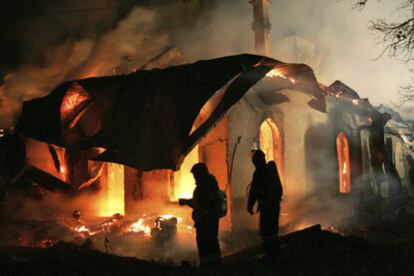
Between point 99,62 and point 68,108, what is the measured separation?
1138 cm

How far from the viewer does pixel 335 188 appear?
16.2m

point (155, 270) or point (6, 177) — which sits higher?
point (6, 177)

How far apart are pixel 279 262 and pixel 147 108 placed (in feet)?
13.9

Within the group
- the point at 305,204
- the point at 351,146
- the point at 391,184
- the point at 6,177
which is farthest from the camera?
the point at 391,184

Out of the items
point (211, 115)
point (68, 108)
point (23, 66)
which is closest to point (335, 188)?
point (211, 115)

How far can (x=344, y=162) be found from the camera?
17.4m

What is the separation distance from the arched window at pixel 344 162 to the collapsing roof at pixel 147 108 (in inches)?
281

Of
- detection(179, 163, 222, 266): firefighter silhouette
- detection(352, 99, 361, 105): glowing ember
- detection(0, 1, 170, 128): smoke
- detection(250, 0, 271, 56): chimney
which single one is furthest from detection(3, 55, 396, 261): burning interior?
detection(0, 1, 170, 128): smoke


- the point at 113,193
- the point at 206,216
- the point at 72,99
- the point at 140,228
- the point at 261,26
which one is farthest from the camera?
the point at 261,26

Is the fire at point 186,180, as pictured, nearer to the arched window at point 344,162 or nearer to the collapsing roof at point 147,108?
the collapsing roof at point 147,108

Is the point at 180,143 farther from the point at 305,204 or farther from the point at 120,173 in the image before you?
the point at 305,204

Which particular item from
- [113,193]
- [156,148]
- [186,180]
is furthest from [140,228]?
[156,148]

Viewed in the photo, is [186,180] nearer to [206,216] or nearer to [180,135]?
[180,135]

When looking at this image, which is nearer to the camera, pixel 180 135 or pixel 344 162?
pixel 180 135
